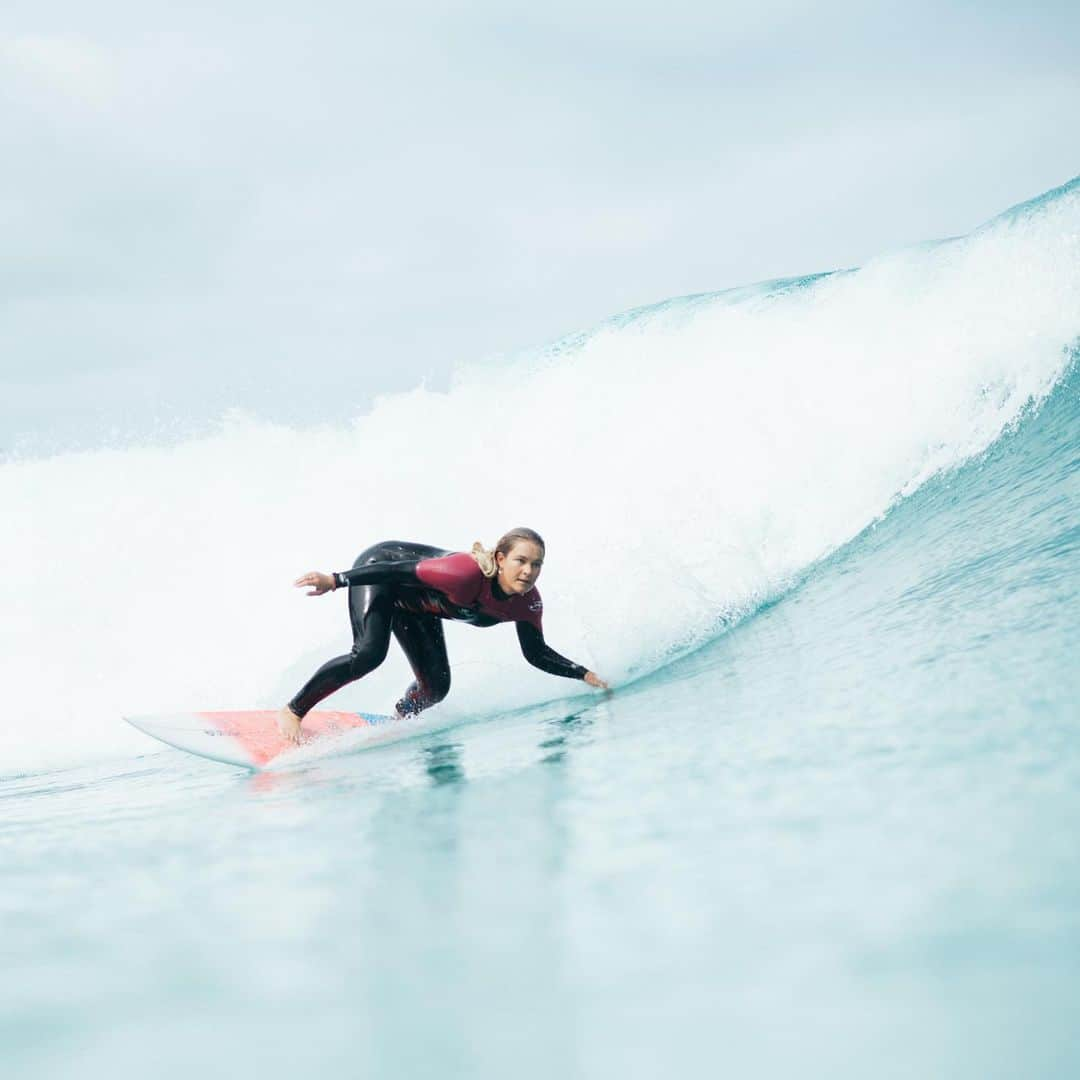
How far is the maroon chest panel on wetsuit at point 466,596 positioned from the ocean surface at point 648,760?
0.46m

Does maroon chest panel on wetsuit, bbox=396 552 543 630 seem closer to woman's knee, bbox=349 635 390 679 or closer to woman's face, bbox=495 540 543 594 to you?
woman's face, bbox=495 540 543 594

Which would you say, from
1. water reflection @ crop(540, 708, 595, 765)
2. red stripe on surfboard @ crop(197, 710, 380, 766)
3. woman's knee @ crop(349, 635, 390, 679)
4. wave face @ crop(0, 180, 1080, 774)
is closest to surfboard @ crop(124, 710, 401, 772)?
red stripe on surfboard @ crop(197, 710, 380, 766)

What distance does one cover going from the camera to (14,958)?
2.38 m

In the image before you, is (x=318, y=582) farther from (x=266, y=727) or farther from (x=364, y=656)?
(x=266, y=727)

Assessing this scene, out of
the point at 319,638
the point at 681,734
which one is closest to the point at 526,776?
the point at 681,734

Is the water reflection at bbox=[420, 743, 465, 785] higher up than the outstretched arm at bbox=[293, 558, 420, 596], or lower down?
lower down

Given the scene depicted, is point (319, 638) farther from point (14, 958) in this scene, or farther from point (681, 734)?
point (14, 958)

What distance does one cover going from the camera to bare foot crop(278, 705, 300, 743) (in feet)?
16.5

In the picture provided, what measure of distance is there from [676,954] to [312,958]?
27.1 inches

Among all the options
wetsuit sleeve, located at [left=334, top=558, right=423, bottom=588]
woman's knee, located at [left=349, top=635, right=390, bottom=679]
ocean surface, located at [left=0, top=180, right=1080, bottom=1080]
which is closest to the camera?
ocean surface, located at [left=0, top=180, right=1080, bottom=1080]

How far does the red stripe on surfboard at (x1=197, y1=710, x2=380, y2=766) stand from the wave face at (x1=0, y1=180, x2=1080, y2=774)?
53 cm

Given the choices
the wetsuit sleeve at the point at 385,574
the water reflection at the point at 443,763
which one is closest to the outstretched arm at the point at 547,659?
the wetsuit sleeve at the point at 385,574

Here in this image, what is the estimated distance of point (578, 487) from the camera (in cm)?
1005

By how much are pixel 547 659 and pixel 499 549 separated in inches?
26.9
